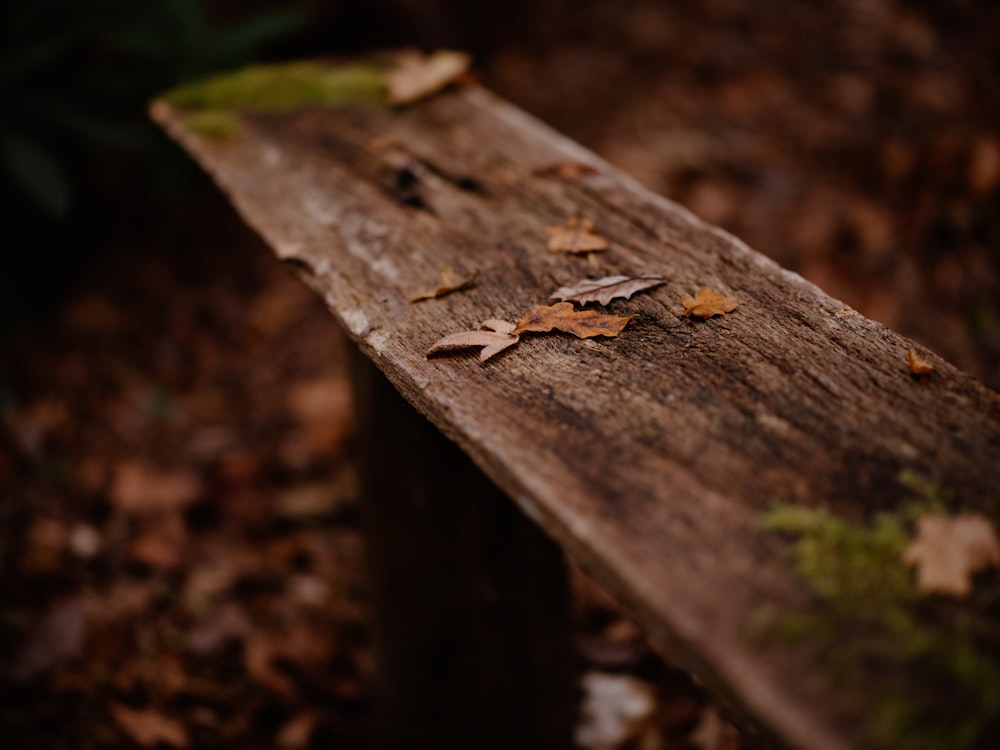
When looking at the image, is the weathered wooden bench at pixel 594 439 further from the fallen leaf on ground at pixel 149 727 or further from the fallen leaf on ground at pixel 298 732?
the fallen leaf on ground at pixel 149 727

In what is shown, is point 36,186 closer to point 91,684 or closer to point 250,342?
point 250,342

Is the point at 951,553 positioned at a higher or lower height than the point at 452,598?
higher

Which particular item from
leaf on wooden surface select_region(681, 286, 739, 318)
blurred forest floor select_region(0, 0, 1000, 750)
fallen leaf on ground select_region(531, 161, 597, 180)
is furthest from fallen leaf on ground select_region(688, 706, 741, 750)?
fallen leaf on ground select_region(531, 161, 597, 180)

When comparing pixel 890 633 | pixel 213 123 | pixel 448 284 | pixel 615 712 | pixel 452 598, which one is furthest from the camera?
pixel 615 712

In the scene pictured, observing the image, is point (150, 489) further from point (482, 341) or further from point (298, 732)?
point (482, 341)

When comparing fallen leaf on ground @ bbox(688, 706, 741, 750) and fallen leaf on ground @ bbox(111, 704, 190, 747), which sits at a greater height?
fallen leaf on ground @ bbox(111, 704, 190, 747)

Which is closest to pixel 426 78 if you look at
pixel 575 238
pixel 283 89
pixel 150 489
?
pixel 283 89

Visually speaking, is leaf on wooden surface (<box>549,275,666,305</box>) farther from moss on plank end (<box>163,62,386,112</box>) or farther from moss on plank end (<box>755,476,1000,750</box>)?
moss on plank end (<box>163,62,386,112</box>)

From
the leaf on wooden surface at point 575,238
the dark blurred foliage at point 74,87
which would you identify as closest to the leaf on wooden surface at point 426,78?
the leaf on wooden surface at point 575,238
